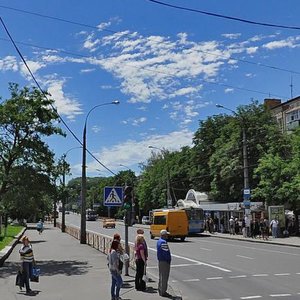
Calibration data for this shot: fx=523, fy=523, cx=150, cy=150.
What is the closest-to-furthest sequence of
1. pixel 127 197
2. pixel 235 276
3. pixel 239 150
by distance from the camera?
pixel 127 197 → pixel 235 276 → pixel 239 150

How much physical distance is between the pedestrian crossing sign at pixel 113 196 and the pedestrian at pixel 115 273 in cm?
512

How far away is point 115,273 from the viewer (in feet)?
39.7

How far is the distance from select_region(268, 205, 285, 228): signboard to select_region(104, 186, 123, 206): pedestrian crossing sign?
2408 centimetres

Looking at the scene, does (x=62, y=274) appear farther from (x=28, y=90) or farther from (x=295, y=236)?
(x=295, y=236)

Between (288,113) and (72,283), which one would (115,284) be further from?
(288,113)

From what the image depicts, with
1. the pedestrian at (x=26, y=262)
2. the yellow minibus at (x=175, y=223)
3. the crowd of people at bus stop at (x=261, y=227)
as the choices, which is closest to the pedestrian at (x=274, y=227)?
the crowd of people at bus stop at (x=261, y=227)

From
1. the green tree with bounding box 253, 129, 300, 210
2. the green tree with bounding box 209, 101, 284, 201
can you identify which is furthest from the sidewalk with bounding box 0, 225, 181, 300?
the green tree with bounding box 209, 101, 284, 201

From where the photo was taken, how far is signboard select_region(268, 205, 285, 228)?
131 ft

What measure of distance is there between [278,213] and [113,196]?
82.5 feet

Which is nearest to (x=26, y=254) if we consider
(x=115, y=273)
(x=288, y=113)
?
(x=115, y=273)

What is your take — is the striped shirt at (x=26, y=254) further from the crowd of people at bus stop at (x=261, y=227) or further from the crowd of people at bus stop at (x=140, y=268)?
the crowd of people at bus stop at (x=261, y=227)

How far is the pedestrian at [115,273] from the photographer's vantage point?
470 inches

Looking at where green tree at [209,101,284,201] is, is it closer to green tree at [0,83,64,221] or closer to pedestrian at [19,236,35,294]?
green tree at [0,83,64,221]

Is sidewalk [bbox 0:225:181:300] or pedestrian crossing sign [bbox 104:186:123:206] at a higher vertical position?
pedestrian crossing sign [bbox 104:186:123:206]
